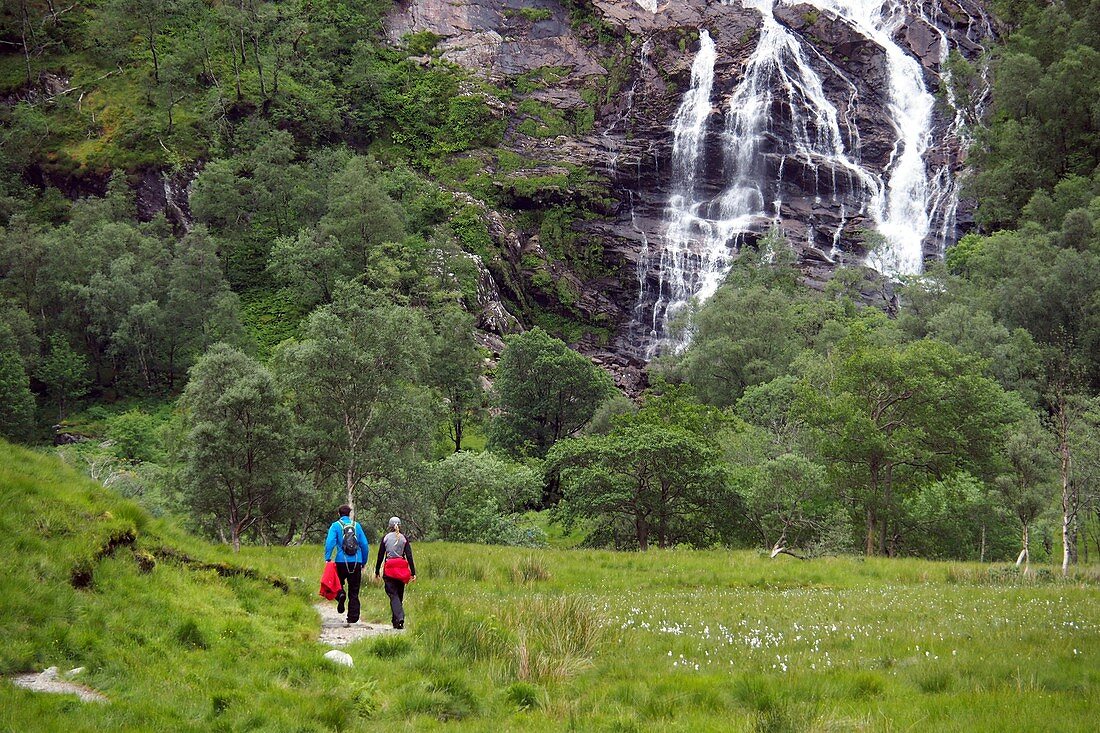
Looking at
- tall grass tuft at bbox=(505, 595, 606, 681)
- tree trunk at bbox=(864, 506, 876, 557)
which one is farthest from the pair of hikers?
tree trunk at bbox=(864, 506, 876, 557)

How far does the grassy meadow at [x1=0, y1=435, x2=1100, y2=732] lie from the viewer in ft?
25.5

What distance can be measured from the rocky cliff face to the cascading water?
0.69ft

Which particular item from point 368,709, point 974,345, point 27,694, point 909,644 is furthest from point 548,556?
point 974,345

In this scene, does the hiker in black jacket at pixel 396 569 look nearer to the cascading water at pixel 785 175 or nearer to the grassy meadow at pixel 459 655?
the grassy meadow at pixel 459 655

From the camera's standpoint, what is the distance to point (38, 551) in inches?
371

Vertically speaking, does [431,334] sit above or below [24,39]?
below

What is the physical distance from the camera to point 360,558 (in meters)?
13.0

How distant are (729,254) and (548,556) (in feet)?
203

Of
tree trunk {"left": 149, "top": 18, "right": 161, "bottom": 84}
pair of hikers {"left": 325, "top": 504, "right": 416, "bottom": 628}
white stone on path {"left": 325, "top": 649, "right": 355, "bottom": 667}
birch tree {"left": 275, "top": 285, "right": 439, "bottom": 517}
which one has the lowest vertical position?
white stone on path {"left": 325, "top": 649, "right": 355, "bottom": 667}

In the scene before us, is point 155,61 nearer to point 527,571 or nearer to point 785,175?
point 785,175

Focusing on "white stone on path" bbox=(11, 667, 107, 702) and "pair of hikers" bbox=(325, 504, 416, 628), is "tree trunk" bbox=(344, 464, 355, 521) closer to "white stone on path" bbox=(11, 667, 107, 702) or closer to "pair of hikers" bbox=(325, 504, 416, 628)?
"pair of hikers" bbox=(325, 504, 416, 628)

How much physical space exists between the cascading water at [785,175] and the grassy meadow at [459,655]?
64252mm

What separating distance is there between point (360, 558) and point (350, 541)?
1.11ft

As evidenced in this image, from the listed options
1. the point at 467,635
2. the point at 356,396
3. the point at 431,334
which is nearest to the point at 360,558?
the point at 467,635
